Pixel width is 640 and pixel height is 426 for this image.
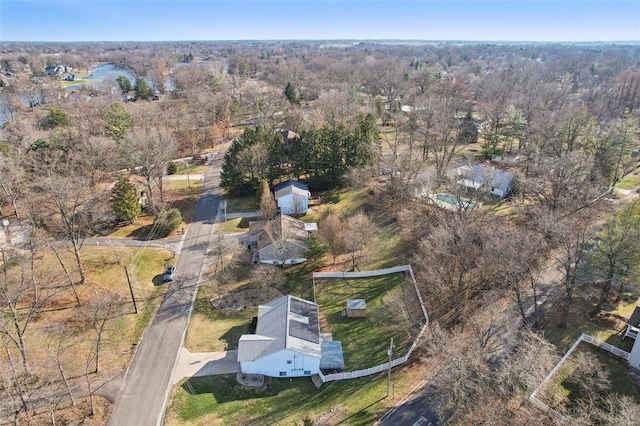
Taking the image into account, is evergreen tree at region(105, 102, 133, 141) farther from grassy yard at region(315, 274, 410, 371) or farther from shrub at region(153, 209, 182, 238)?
grassy yard at region(315, 274, 410, 371)

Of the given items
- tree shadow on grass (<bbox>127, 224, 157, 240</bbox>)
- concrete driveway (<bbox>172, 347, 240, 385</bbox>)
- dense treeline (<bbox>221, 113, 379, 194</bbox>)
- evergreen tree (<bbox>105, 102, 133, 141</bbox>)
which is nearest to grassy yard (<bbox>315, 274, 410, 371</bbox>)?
concrete driveway (<bbox>172, 347, 240, 385</bbox>)

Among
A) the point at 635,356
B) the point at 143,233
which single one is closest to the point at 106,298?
the point at 143,233

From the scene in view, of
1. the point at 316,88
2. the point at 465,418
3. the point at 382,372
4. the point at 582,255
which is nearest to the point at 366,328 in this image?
the point at 382,372

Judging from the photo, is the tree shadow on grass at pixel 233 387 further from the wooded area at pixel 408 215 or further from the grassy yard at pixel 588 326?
the grassy yard at pixel 588 326

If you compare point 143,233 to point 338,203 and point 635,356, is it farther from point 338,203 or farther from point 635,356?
point 635,356

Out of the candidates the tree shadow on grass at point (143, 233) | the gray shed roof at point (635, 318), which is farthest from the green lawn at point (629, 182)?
the tree shadow on grass at point (143, 233)

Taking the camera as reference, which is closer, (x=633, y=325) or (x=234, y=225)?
(x=633, y=325)

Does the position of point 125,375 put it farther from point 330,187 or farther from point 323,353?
point 330,187
